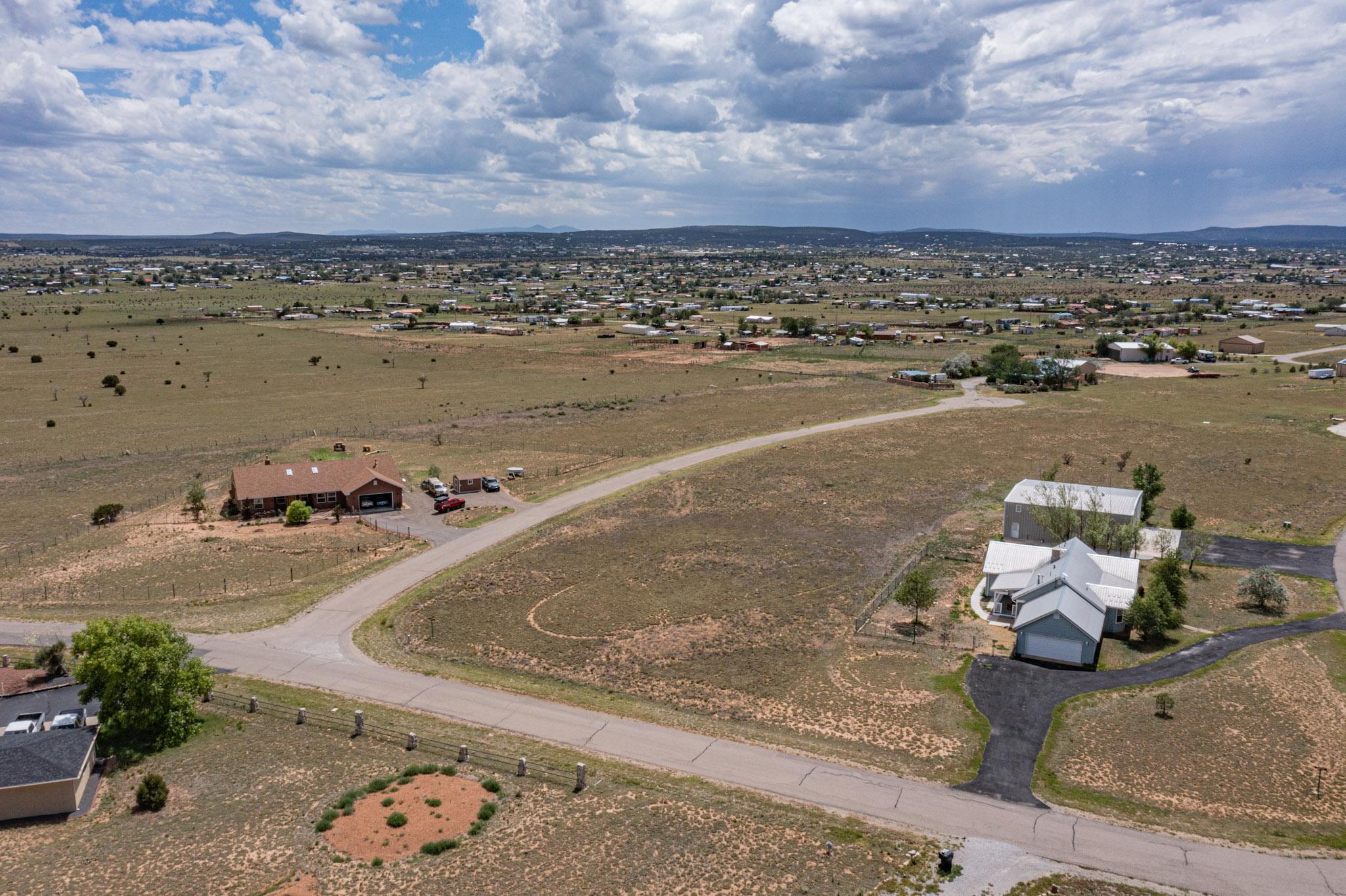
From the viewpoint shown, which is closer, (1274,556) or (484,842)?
(484,842)

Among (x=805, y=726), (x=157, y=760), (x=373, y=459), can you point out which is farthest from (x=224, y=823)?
(x=373, y=459)

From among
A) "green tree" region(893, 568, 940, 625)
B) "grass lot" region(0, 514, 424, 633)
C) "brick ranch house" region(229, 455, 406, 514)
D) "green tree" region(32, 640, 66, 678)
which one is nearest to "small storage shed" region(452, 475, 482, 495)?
"brick ranch house" region(229, 455, 406, 514)

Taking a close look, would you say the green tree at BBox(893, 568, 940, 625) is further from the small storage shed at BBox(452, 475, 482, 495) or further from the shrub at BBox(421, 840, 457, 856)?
the small storage shed at BBox(452, 475, 482, 495)

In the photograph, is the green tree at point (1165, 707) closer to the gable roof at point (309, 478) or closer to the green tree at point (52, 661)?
the green tree at point (52, 661)

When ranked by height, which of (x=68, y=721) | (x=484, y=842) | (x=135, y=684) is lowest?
(x=484, y=842)

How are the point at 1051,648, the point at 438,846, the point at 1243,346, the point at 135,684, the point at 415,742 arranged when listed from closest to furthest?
the point at 438,846 → the point at 415,742 → the point at 135,684 → the point at 1051,648 → the point at 1243,346

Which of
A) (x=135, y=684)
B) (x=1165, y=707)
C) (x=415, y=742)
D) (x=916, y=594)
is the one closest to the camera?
(x=415, y=742)

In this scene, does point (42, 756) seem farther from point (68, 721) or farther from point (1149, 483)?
point (1149, 483)

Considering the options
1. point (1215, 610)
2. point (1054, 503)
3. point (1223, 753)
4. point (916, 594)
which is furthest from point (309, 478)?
point (1215, 610)
